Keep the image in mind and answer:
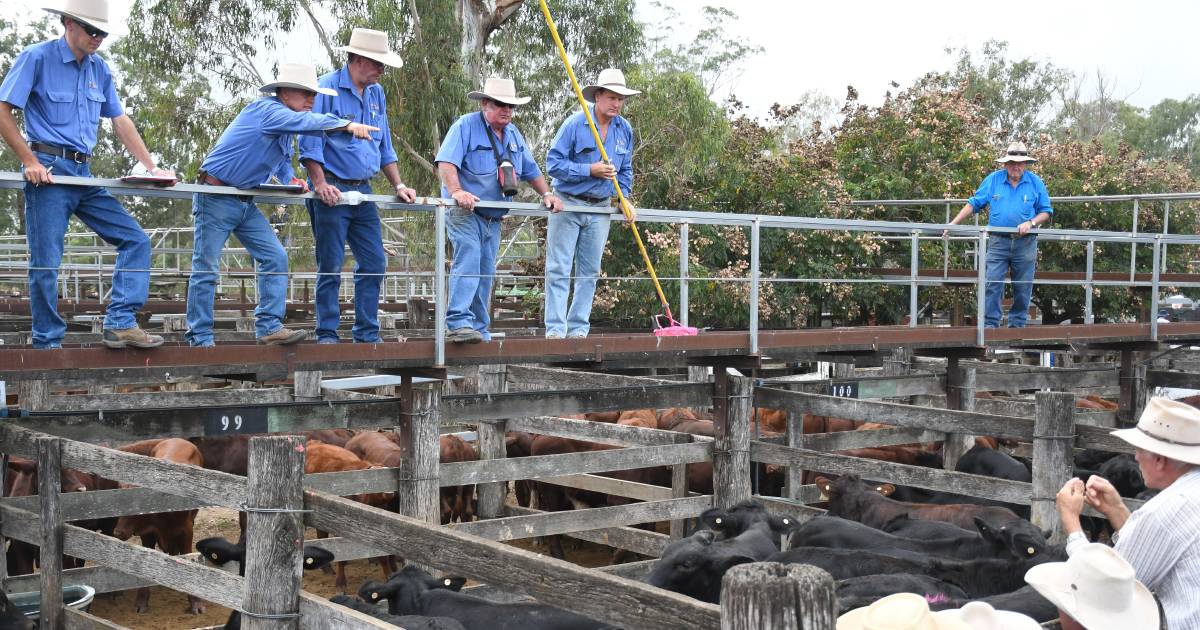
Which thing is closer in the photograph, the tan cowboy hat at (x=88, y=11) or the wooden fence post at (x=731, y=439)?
the tan cowboy hat at (x=88, y=11)

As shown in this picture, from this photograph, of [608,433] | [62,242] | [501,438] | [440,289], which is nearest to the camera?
[62,242]

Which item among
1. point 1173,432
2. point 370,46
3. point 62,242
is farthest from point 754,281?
point 62,242

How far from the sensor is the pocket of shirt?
6.59 m

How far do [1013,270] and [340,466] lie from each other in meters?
6.94

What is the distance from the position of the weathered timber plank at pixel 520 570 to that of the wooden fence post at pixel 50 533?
7.92 feet

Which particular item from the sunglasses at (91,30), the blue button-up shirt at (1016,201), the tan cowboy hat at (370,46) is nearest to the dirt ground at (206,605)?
the tan cowboy hat at (370,46)

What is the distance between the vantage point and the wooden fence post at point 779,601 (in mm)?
2967

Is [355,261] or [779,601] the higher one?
[355,261]

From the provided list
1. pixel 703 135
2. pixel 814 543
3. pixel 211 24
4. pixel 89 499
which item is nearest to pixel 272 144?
pixel 89 499

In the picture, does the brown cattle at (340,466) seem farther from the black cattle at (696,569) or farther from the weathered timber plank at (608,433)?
the black cattle at (696,569)

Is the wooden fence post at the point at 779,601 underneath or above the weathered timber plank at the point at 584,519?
above

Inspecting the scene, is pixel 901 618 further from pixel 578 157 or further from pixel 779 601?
pixel 578 157

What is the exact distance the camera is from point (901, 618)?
11.3ft

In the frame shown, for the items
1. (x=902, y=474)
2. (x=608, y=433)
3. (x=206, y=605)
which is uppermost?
(x=608, y=433)
